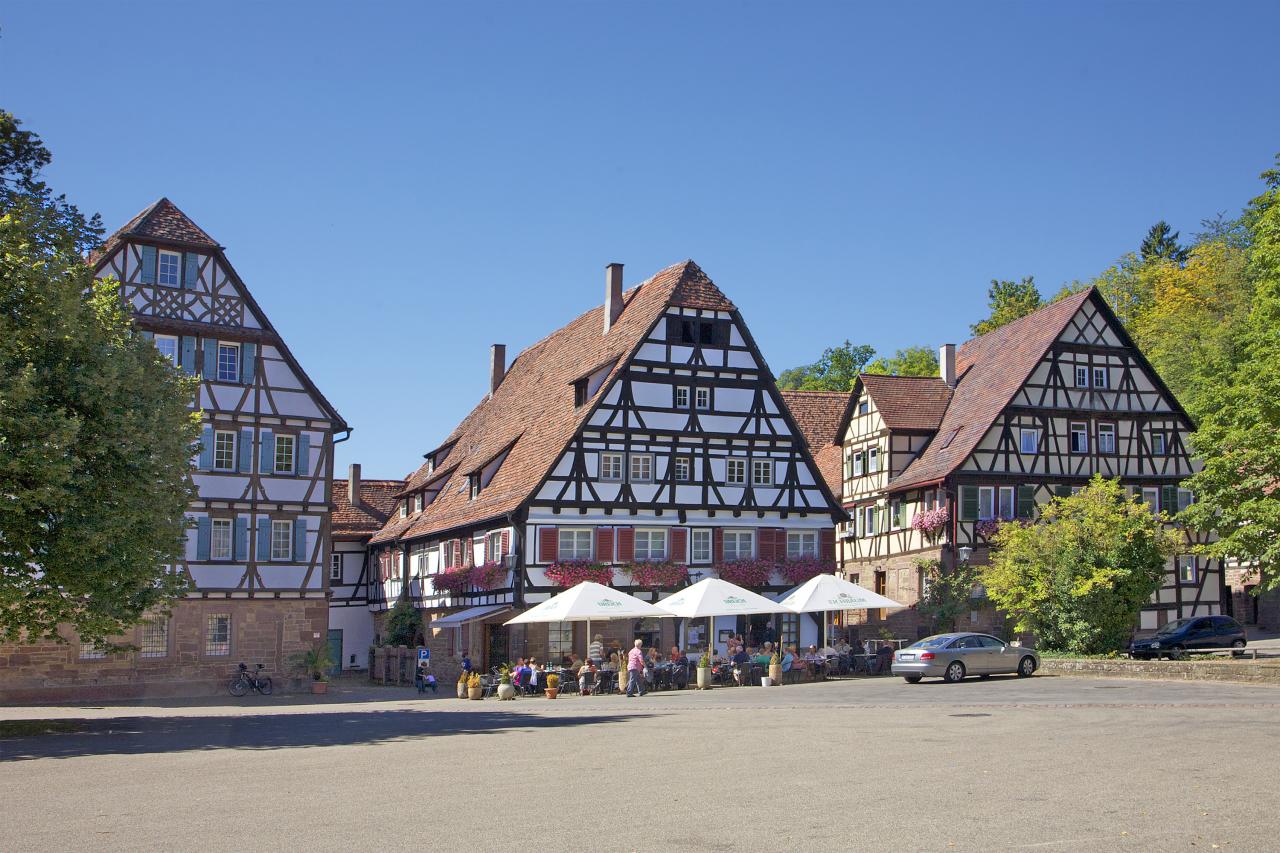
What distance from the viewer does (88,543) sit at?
884 inches

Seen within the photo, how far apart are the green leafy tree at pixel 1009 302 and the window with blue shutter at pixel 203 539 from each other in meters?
55.2

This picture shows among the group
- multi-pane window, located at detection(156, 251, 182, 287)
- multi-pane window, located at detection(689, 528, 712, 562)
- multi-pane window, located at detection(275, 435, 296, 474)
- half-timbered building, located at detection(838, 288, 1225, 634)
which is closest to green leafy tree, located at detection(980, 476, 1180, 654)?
half-timbered building, located at detection(838, 288, 1225, 634)

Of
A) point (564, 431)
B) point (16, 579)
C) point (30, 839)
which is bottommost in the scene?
point (30, 839)

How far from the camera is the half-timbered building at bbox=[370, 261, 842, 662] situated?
41125 mm

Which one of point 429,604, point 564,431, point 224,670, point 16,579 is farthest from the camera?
point 429,604

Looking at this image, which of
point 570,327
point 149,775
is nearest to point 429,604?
point 570,327

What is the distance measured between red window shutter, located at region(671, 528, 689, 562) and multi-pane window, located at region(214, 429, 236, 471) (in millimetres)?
13427

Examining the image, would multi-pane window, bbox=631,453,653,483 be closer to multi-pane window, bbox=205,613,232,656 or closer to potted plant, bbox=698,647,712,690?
potted plant, bbox=698,647,712,690

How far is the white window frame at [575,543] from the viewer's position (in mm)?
41281

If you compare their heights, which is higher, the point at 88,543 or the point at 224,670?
the point at 88,543

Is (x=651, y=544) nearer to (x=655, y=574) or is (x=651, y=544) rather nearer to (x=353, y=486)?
(x=655, y=574)

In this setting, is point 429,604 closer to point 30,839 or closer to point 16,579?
point 16,579

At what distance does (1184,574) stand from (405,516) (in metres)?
29.7

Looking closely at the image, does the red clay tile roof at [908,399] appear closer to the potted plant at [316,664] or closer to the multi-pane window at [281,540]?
the multi-pane window at [281,540]
